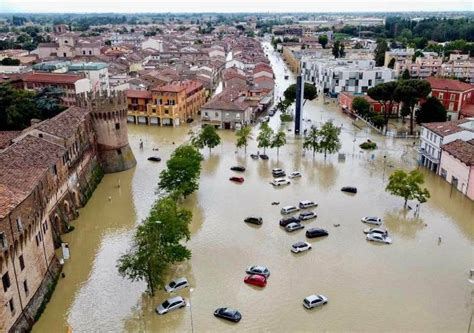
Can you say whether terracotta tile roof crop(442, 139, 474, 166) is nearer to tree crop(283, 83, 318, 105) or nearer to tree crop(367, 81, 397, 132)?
tree crop(367, 81, 397, 132)

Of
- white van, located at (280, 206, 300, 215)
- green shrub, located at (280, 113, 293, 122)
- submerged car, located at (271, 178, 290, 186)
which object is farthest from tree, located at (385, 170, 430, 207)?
green shrub, located at (280, 113, 293, 122)

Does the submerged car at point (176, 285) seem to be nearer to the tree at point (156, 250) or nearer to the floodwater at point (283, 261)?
the floodwater at point (283, 261)

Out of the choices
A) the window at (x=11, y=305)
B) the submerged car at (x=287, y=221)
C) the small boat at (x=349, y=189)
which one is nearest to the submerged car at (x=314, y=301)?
the submerged car at (x=287, y=221)

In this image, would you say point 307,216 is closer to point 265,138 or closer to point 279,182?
point 279,182

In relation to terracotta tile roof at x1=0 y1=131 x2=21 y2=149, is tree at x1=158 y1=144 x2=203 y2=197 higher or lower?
lower

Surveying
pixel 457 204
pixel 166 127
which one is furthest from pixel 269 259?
pixel 166 127

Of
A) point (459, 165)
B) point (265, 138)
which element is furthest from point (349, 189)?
point (265, 138)

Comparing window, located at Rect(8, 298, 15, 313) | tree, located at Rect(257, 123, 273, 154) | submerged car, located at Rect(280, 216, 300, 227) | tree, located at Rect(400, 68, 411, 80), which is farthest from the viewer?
tree, located at Rect(400, 68, 411, 80)
